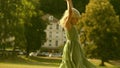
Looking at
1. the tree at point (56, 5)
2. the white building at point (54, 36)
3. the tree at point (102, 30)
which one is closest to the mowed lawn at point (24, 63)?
the tree at point (102, 30)

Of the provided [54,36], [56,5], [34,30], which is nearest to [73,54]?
[34,30]

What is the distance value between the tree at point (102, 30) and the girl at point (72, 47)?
196 feet

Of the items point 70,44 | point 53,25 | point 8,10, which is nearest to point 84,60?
point 70,44

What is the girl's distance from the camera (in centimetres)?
871

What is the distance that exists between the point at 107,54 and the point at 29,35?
19.0 metres

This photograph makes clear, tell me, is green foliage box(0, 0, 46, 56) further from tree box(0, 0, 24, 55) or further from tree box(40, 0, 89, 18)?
tree box(40, 0, 89, 18)

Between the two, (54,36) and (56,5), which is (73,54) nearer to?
(54,36)

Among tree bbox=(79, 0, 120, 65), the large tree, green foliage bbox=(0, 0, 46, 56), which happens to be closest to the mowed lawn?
tree bbox=(79, 0, 120, 65)

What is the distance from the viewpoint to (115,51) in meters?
70.1

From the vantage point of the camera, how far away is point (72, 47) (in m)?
8.88

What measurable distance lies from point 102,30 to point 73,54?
201ft

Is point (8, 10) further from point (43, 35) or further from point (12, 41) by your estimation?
point (43, 35)

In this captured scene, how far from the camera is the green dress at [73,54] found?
8727 millimetres

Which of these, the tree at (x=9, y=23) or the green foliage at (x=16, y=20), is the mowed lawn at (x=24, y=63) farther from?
the tree at (x=9, y=23)
